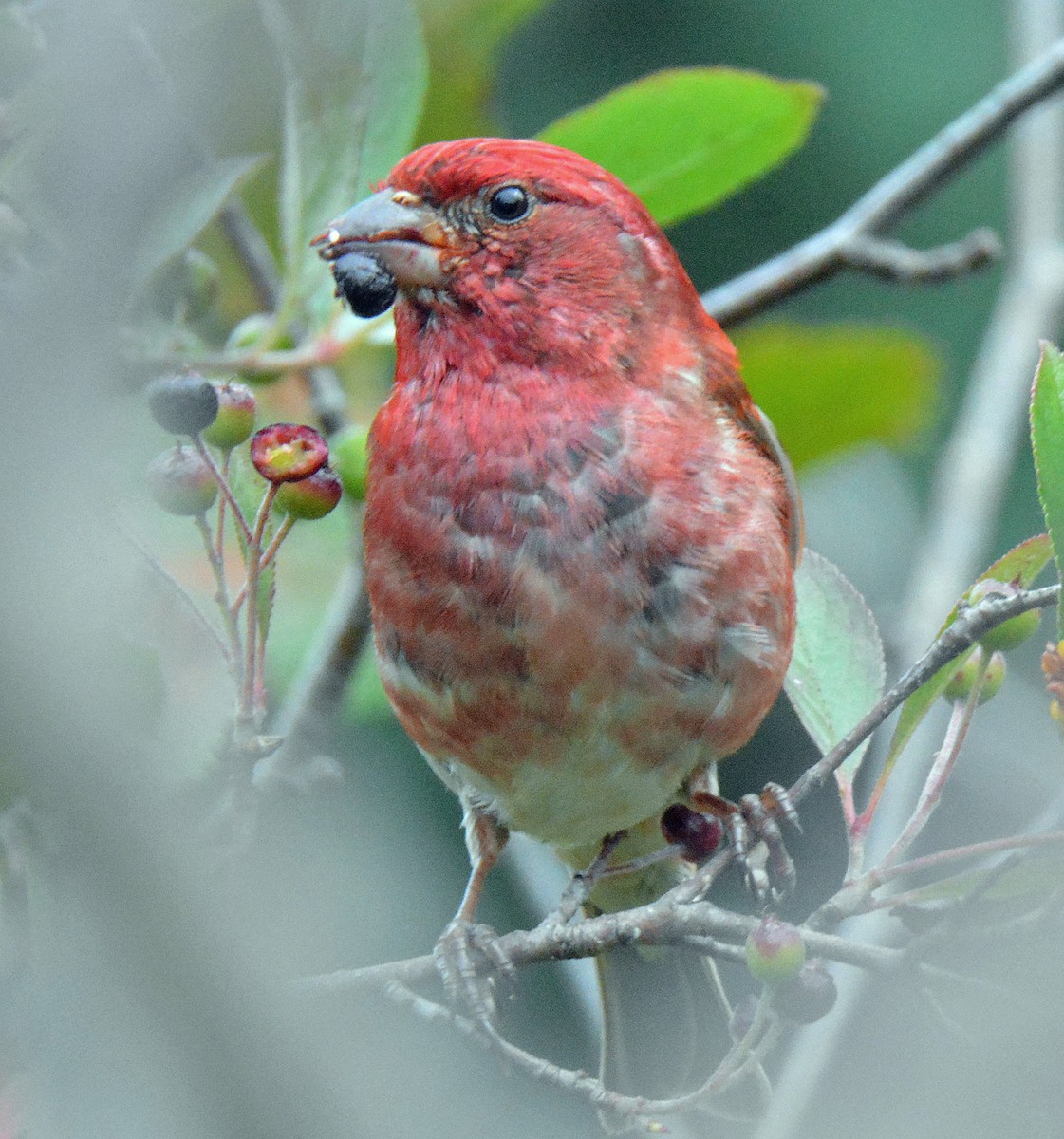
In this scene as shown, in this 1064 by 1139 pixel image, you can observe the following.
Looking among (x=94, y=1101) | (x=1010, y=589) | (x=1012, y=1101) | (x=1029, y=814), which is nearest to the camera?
(x=94, y=1101)

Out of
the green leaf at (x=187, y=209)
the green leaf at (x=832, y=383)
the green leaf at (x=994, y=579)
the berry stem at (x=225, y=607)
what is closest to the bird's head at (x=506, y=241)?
the green leaf at (x=187, y=209)

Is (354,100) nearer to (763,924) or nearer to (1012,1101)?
(763,924)

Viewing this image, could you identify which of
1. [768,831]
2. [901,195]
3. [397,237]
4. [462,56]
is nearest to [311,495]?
[397,237]

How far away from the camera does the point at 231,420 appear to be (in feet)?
7.03

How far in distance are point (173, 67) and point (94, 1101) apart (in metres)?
1.60

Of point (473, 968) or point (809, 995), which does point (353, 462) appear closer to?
point (473, 968)

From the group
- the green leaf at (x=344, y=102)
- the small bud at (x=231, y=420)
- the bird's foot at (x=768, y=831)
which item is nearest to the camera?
the small bud at (x=231, y=420)

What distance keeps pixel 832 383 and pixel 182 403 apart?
2.94 metres

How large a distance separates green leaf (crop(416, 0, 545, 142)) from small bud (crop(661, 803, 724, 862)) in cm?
201

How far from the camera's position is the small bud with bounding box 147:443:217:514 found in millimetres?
2115

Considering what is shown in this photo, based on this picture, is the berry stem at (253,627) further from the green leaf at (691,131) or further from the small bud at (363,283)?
the green leaf at (691,131)

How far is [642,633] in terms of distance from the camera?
8.75ft

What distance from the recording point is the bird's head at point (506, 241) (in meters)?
2.74

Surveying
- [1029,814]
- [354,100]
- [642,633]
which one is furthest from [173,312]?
[1029,814]
